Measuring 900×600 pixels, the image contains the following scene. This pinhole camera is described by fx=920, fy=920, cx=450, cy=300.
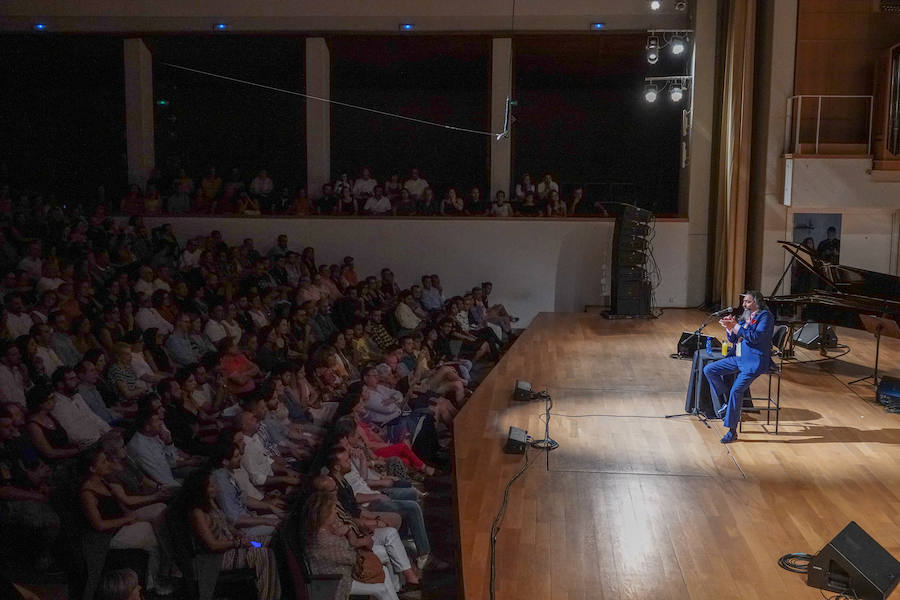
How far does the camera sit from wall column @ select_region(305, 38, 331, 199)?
41.5 ft

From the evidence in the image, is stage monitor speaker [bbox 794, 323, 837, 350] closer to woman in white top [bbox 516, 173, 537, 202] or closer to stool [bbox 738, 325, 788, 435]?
stool [bbox 738, 325, 788, 435]

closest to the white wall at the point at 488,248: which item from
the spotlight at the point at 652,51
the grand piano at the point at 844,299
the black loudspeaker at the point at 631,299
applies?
the black loudspeaker at the point at 631,299

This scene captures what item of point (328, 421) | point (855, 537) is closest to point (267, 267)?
point (328, 421)

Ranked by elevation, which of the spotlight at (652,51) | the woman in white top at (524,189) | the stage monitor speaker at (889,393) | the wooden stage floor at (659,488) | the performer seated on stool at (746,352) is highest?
the spotlight at (652,51)

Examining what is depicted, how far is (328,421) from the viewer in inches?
236

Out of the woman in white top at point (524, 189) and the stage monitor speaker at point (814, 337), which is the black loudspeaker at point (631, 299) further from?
the stage monitor speaker at point (814, 337)

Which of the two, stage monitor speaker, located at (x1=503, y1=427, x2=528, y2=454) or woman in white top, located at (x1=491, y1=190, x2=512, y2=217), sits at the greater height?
woman in white top, located at (x1=491, y1=190, x2=512, y2=217)

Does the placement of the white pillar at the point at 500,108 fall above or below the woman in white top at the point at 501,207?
above

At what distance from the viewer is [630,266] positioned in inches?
437

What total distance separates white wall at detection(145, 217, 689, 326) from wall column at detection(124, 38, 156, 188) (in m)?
1.88

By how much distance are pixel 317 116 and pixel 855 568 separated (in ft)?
33.9

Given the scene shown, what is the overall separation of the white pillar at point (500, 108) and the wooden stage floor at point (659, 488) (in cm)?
518

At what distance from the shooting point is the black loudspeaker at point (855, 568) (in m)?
3.64

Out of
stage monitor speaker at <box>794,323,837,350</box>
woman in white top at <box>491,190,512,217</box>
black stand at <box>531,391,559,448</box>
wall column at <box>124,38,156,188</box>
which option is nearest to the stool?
black stand at <box>531,391,559,448</box>
